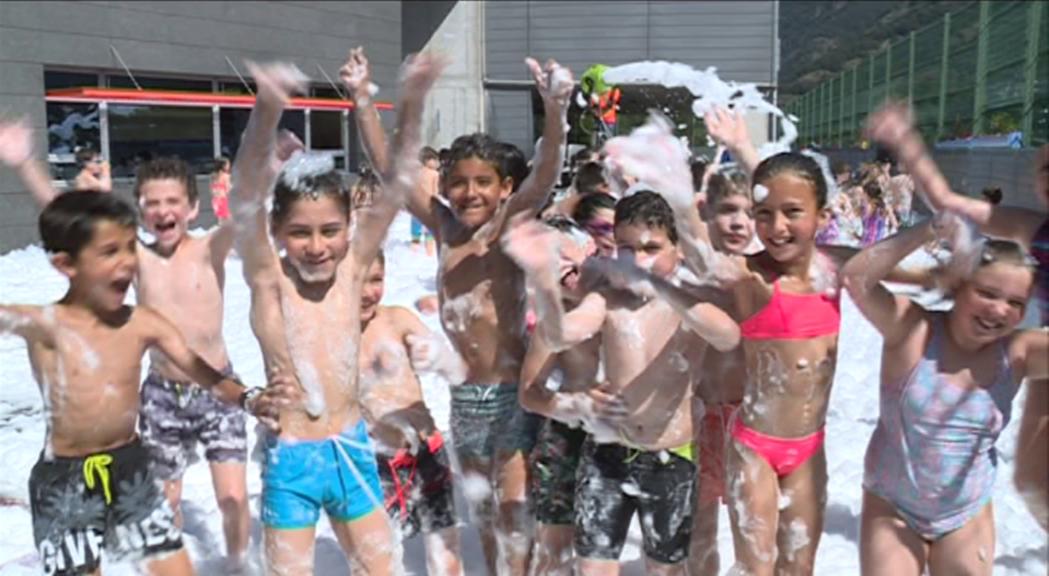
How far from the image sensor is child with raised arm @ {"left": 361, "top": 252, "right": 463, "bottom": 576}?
3.23 metres

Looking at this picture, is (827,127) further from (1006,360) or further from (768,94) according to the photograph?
(1006,360)

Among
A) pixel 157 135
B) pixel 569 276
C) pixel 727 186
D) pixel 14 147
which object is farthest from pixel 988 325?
pixel 157 135

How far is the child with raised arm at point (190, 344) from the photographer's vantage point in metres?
3.48

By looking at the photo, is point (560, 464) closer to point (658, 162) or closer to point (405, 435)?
point (405, 435)

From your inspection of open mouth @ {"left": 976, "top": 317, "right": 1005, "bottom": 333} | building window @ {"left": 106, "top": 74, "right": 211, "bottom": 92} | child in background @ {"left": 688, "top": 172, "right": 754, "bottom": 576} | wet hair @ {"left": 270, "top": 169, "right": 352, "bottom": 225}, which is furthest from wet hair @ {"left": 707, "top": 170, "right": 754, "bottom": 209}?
building window @ {"left": 106, "top": 74, "right": 211, "bottom": 92}

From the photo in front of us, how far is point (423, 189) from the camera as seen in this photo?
3.36 meters

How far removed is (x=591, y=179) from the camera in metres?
4.33

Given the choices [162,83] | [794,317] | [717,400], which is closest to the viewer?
[794,317]

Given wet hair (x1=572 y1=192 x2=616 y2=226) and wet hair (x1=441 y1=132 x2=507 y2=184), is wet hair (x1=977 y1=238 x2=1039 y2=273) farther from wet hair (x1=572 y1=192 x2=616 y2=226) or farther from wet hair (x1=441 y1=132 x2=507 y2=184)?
wet hair (x1=441 y1=132 x2=507 y2=184)

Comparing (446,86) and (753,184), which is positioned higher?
(446,86)

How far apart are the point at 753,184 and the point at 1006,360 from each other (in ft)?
2.75

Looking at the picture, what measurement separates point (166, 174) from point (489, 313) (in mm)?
1380

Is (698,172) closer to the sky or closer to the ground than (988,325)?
closer to the sky

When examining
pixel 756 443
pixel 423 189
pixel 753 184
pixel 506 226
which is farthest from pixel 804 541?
pixel 423 189
